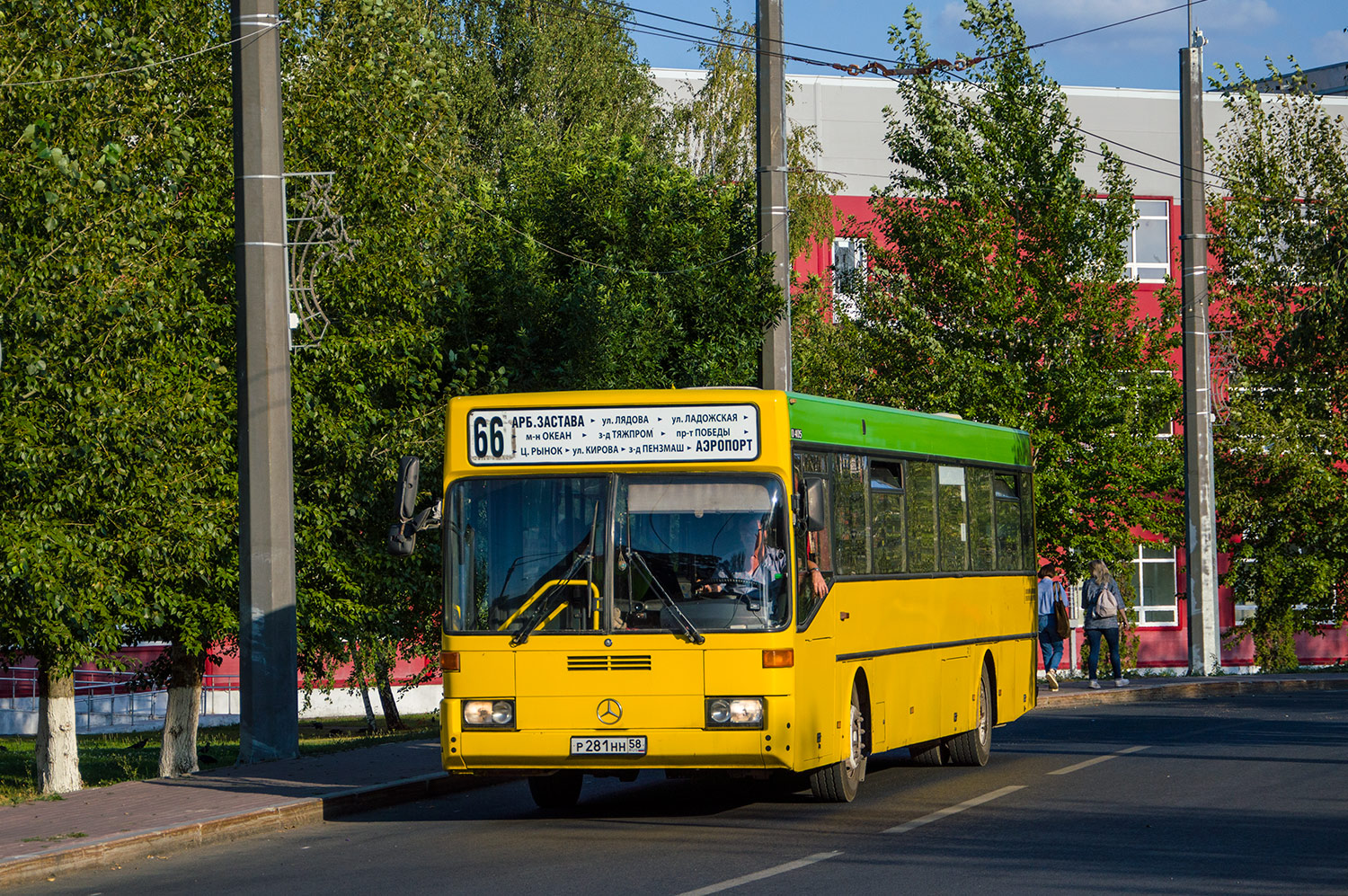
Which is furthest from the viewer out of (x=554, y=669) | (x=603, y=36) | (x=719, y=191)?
(x=603, y=36)

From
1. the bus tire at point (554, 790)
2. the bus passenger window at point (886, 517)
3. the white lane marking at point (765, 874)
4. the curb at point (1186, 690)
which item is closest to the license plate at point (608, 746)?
the white lane marking at point (765, 874)

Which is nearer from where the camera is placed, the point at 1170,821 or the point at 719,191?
the point at 1170,821

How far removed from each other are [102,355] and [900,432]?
7062mm

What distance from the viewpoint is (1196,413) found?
31578 millimetres

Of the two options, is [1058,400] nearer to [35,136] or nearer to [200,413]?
[200,413]

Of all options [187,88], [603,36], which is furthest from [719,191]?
[603,36]

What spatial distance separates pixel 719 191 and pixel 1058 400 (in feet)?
29.6

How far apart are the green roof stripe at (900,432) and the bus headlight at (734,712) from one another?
1.89m

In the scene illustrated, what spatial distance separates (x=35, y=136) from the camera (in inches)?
621

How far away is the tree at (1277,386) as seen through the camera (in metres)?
36.8

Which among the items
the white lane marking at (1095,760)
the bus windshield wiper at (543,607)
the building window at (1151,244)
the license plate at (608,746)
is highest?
the building window at (1151,244)

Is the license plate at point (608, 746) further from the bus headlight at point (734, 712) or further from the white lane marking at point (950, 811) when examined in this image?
the white lane marking at point (950, 811)

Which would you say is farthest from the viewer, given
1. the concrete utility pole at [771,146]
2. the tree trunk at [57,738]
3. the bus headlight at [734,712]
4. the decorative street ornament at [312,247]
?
the concrete utility pole at [771,146]

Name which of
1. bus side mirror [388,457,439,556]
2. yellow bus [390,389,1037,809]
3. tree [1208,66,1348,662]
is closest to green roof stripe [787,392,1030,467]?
yellow bus [390,389,1037,809]
